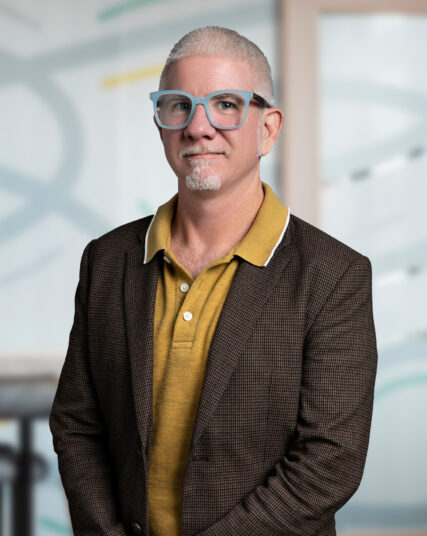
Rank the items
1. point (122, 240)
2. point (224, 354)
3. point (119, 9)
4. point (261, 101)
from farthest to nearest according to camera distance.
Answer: point (119, 9) → point (122, 240) → point (261, 101) → point (224, 354)

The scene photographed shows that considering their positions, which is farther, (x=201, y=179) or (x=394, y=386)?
(x=394, y=386)

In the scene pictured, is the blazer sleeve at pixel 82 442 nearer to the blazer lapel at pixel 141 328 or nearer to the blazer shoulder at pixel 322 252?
the blazer lapel at pixel 141 328

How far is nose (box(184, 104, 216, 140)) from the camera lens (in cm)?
136

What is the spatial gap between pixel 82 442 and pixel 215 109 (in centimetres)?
68

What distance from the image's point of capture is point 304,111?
321 centimetres

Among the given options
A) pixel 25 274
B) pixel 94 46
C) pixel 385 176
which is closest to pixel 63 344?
pixel 25 274

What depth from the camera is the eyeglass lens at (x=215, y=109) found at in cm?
137

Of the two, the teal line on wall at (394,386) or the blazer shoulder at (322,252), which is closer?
the blazer shoulder at (322,252)

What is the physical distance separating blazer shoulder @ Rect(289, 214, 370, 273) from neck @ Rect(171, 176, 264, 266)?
0.10 m

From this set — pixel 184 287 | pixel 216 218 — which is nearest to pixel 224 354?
pixel 184 287

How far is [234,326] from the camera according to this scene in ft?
4.38

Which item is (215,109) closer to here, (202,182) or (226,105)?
(226,105)

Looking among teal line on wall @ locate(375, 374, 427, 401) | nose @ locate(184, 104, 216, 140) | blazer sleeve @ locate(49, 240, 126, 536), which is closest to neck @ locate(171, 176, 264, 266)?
nose @ locate(184, 104, 216, 140)

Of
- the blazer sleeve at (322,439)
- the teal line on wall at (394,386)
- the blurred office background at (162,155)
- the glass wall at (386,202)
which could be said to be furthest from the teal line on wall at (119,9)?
the blazer sleeve at (322,439)
